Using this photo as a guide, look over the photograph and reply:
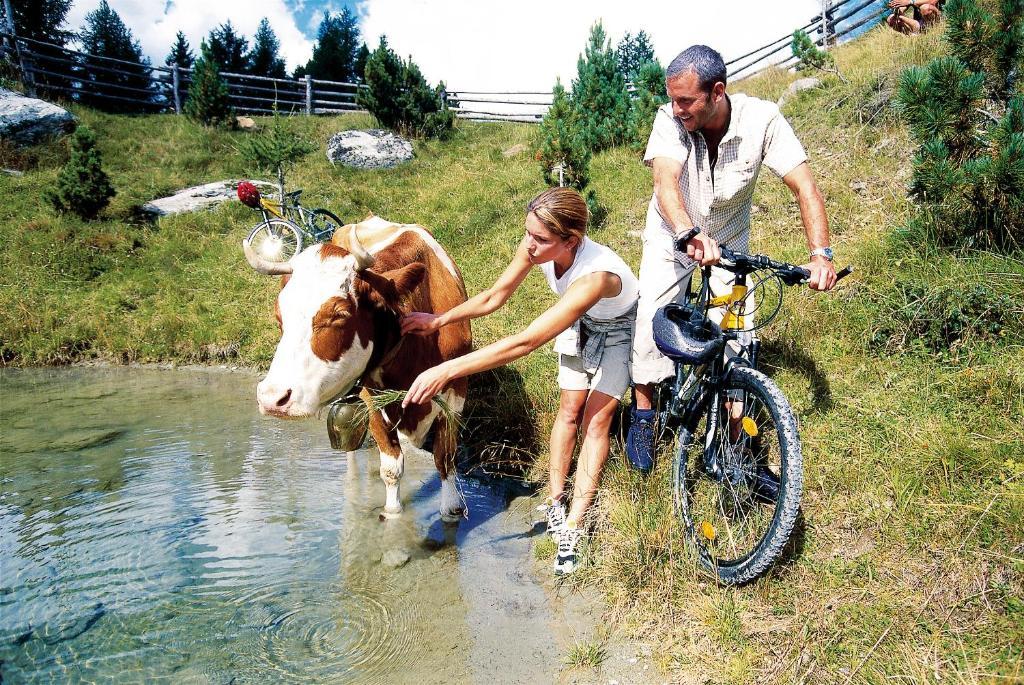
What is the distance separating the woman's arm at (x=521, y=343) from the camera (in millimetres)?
2895

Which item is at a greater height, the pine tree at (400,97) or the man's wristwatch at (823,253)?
the pine tree at (400,97)

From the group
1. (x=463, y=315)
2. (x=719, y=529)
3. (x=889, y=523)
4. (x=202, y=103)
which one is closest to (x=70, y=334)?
(x=463, y=315)

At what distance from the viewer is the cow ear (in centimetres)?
326

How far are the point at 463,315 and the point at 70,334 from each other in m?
7.36

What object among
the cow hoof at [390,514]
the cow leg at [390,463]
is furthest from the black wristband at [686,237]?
the cow hoof at [390,514]

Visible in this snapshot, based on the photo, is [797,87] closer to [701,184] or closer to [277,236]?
[701,184]

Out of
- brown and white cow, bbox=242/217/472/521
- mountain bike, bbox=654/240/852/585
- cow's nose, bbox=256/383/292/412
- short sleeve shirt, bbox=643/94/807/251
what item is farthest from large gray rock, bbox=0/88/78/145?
mountain bike, bbox=654/240/852/585

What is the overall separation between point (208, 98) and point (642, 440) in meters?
19.2

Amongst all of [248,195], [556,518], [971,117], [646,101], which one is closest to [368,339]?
[556,518]

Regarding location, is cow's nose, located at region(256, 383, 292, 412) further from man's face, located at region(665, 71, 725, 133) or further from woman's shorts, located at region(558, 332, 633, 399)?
man's face, located at region(665, 71, 725, 133)

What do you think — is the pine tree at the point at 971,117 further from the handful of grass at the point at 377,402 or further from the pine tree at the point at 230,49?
the pine tree at the point at 230,49

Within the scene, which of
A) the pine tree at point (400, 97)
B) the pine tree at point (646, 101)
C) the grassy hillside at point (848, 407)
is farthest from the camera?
the pine tree at point (400, 97)

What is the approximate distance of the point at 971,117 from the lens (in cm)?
438

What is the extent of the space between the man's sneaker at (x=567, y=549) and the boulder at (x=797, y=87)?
8.40 meters
